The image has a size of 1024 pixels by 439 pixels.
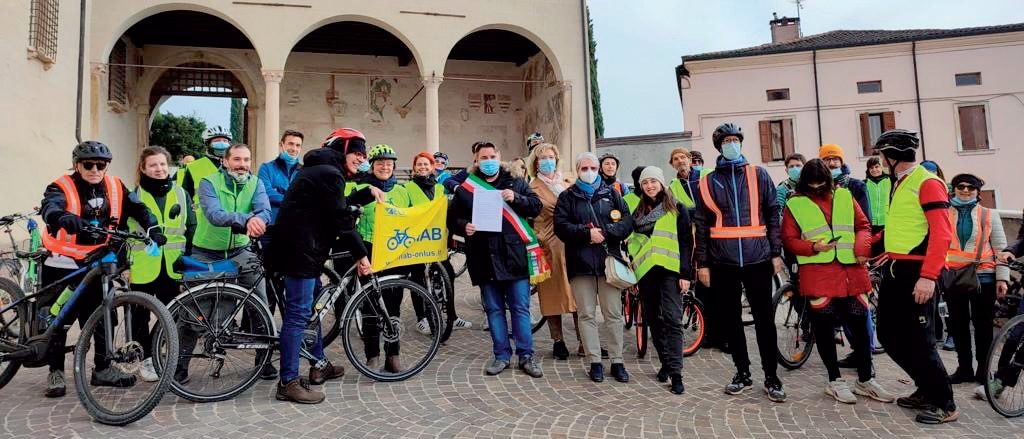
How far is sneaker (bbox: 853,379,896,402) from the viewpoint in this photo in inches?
166

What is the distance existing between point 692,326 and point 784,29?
25510 millimetres

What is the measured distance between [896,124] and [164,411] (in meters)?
24.3

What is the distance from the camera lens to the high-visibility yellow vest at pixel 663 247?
179 inches

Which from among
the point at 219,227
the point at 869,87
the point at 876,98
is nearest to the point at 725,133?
the point at 219,227

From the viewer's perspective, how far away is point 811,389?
4582 mm

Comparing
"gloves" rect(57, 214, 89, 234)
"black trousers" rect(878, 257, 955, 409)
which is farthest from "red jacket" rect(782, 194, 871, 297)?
"gloves" rect(57, 214, 89, 234)

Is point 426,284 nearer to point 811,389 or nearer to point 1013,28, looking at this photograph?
point 811,389

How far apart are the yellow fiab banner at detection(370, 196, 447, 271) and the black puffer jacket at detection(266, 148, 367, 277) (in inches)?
33.5

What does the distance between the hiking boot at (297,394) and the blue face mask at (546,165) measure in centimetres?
251

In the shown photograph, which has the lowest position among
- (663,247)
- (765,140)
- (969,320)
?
(969,320)

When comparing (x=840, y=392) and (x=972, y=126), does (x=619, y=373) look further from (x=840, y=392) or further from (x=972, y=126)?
(x=972, y=126)

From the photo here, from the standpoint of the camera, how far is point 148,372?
3748mm

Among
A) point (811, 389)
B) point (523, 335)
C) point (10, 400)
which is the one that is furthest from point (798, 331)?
point (10, 400)

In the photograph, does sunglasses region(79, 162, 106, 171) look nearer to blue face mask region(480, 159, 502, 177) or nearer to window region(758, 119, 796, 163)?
blue face mask region(480, 159, 502, 177)
